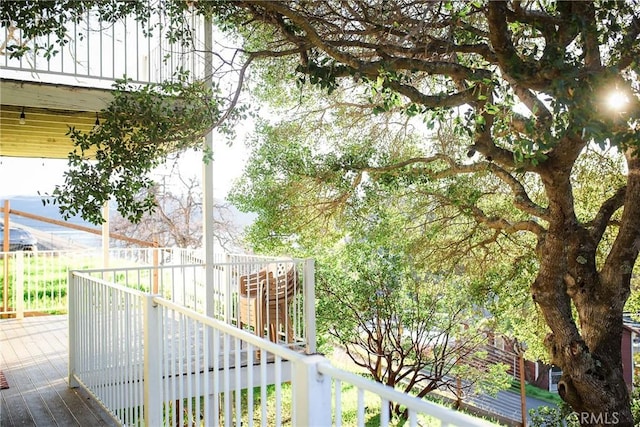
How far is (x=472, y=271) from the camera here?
7891mm

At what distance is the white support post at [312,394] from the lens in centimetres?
172

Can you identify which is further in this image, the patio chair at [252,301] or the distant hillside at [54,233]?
the distant hillside at [54,233]

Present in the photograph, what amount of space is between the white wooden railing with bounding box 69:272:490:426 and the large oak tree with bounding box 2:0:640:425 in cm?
216

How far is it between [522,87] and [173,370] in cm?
340

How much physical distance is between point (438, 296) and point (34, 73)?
719 cm

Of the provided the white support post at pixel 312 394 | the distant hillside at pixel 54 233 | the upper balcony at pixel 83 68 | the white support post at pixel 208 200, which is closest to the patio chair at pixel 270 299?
the white support post at pixel 208 200

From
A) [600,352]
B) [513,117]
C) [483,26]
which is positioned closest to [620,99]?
[513,117]

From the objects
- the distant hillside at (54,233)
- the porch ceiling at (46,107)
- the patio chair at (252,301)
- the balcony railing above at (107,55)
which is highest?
the balcony railing above at (107,55)

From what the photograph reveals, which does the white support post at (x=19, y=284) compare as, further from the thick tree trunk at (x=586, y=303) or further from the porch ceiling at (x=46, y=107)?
the thick tree trunk at (x=586, y=303)

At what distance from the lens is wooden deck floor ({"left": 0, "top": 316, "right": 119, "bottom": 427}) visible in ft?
12.5

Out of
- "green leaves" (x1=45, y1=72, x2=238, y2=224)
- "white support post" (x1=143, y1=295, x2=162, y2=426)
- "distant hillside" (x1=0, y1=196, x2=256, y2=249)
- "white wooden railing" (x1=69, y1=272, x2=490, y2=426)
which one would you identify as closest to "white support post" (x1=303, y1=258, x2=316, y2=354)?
"white wooden railing" (x1=69, y1=272, x2=490, y2=426)

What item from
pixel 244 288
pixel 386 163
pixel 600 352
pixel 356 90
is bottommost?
pixel 600 352

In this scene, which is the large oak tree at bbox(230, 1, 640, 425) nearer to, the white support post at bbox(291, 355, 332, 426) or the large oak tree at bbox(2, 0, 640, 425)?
the large oak tree at bbox(2, 0, 640, 425)

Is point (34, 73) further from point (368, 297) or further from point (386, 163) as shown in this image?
Answer: point (368, 297)
